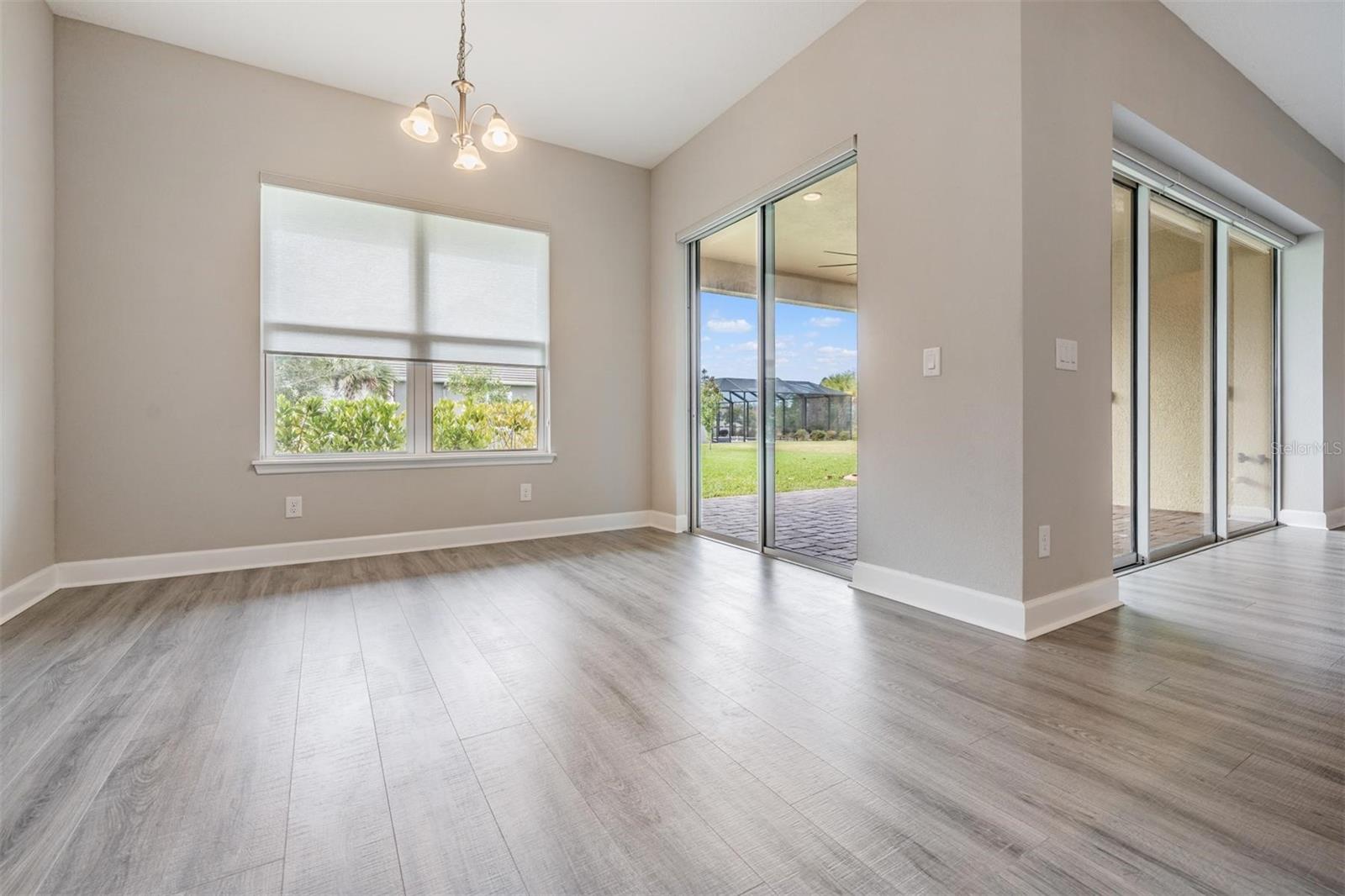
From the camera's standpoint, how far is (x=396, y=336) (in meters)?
3.70

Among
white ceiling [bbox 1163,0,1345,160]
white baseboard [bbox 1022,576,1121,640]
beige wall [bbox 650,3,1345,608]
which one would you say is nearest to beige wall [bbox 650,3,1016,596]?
beige wall [bbox 650,3,1345,608]

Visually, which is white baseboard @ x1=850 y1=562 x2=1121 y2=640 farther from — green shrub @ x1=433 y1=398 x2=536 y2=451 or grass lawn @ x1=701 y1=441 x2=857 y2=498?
green shrub @ x1=433 y1=398 x2=536 y2=451

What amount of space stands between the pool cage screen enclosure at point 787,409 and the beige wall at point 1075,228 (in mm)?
1009

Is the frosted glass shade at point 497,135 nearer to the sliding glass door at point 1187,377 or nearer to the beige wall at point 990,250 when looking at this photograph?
the beige wall at point 990,250

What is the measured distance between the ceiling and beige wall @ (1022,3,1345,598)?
830mm

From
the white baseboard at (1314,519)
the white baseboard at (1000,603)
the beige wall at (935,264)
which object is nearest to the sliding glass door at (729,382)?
the beige wall at (935,264)

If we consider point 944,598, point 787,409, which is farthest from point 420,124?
point 944,598

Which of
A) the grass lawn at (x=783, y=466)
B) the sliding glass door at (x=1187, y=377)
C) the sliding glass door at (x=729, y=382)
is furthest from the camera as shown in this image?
the sliding glass door at (x=729, y=382)

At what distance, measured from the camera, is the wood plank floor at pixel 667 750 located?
102 cm

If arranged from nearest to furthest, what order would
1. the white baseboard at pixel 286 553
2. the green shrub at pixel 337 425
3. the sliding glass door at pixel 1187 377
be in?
the white baseboard at pixel 286 553
the sliding glass door at pixel 1187 377
the green shrub at pixel 337 425

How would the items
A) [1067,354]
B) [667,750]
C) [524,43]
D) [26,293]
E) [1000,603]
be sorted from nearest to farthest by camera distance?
[667,750] → [1000,603] → [1067,354] → [26,293] → [524,43]

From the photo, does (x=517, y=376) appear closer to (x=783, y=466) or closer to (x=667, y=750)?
(x=783, y=466)

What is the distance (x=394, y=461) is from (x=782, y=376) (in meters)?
2.58

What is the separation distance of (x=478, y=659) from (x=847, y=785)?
4.18ft
